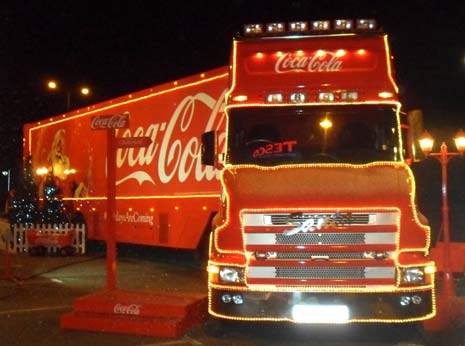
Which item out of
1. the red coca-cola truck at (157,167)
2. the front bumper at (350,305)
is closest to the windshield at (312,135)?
the front bumper at (350,305)

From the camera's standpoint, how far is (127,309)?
31.6 ft

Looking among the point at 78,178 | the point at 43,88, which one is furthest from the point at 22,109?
the point at 78,178

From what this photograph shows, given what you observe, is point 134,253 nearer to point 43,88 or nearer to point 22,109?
point 22,109

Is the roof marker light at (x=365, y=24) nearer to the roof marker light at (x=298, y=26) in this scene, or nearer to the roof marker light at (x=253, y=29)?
the roof marker light at (x=298, y=26)

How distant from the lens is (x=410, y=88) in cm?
3759

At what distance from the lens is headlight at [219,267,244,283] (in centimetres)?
825

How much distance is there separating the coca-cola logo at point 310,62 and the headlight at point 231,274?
2.82m

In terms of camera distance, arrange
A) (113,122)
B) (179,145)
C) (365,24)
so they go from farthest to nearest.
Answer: (179,145)
(113,122)
(365,24)

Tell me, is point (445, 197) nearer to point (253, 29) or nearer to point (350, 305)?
point (253, 29)

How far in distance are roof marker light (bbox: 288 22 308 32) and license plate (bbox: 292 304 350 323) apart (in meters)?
3.83

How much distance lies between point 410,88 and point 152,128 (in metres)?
23.5

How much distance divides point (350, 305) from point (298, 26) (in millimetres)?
3927

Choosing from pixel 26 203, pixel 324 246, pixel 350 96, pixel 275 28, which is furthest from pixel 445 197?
pixel 26 203

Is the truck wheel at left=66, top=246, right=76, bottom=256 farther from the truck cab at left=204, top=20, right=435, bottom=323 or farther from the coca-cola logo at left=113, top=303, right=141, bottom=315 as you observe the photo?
the truck cab at left=204, top=20, right=435, bottom=323
